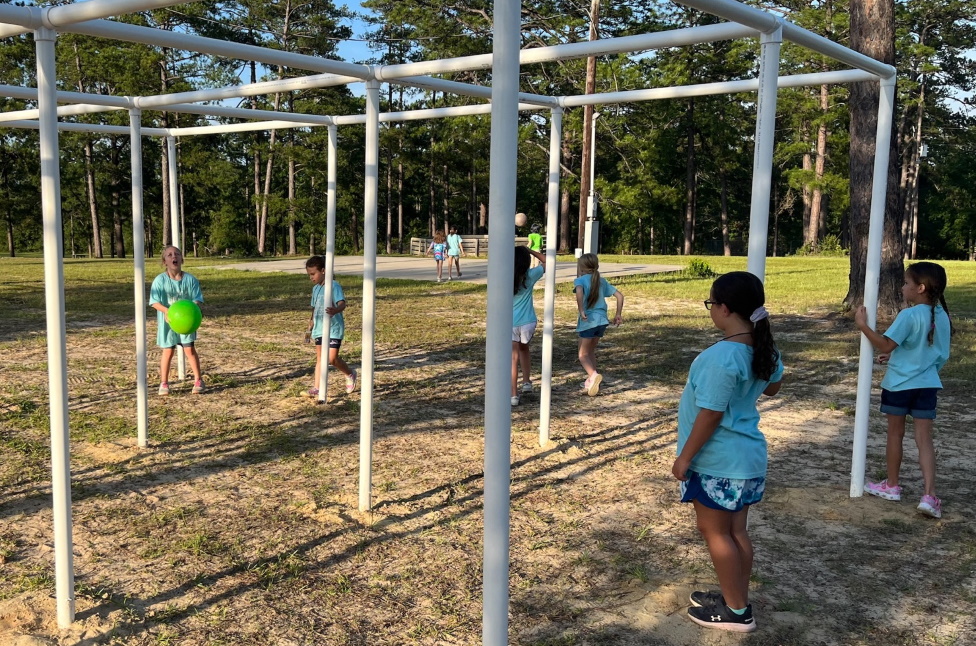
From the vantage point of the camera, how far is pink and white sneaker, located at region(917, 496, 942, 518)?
5.08 m

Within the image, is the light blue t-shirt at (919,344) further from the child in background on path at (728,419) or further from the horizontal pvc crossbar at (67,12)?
the horizontal pvc crossbar at (67,12)

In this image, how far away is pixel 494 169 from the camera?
280 cm

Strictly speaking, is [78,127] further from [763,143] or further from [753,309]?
[753,309]

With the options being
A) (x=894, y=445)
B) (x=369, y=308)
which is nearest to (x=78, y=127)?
(x=369, y=308)

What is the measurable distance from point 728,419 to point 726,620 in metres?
0.99

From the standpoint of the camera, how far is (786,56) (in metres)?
38.1

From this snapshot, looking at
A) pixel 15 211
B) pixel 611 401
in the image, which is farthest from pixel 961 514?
pixel 15 211

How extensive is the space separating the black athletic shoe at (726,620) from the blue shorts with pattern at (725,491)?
0.58m

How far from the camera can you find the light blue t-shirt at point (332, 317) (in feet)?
26.2

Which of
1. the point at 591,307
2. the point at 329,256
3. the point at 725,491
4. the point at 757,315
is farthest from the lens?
the point at 591,307

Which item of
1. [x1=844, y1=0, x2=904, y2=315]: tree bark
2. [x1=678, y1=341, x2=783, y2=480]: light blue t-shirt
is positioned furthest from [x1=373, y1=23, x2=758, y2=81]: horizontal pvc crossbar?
[x1=844, y1=0, x2=904, y2=315]: tree bark

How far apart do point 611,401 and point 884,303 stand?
7.36m

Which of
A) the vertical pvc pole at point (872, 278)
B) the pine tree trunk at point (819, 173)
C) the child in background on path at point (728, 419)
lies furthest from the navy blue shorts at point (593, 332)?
the pine tree trunk at point (819, 173)

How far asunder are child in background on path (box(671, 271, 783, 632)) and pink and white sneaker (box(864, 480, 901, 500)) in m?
2.35
